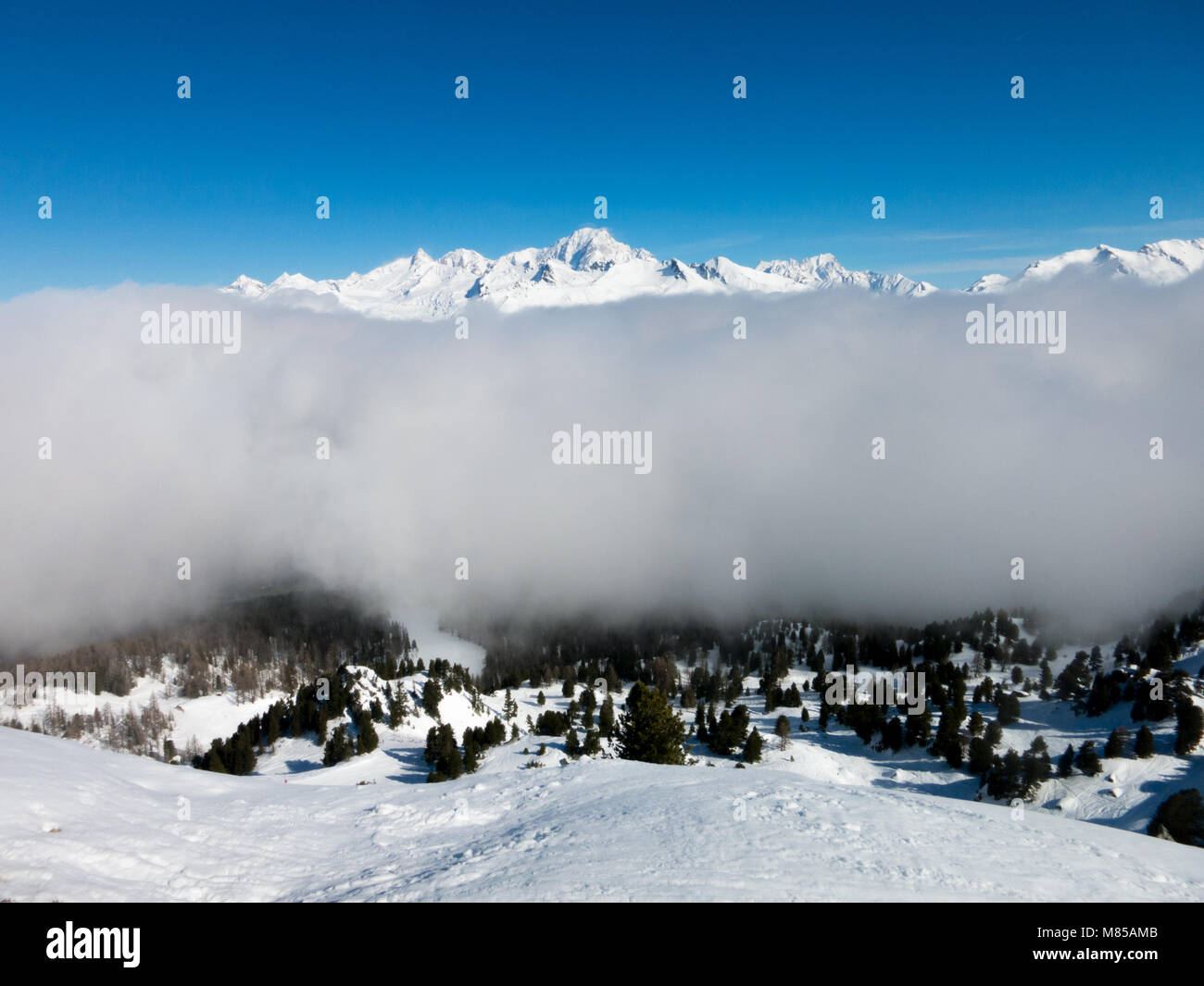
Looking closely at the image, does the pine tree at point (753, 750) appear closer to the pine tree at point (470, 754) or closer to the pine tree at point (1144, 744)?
the pine tree at point (470, 754)

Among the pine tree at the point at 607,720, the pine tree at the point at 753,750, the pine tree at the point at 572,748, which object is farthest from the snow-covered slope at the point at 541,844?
the pine tree at the point at 753,750

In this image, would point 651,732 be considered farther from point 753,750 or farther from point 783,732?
point 783,732

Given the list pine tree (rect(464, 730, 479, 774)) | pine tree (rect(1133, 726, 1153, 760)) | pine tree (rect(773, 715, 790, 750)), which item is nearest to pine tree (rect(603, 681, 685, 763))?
pine tree (rect(464, 730, 479, 774))

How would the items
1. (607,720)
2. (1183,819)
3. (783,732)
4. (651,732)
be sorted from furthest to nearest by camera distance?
(783,732), (607,720), (1183,819), (651,732)

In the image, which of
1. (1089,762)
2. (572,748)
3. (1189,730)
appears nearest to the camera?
(572,748)

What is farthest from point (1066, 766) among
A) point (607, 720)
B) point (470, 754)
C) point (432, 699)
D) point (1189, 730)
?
point (432, 699)
